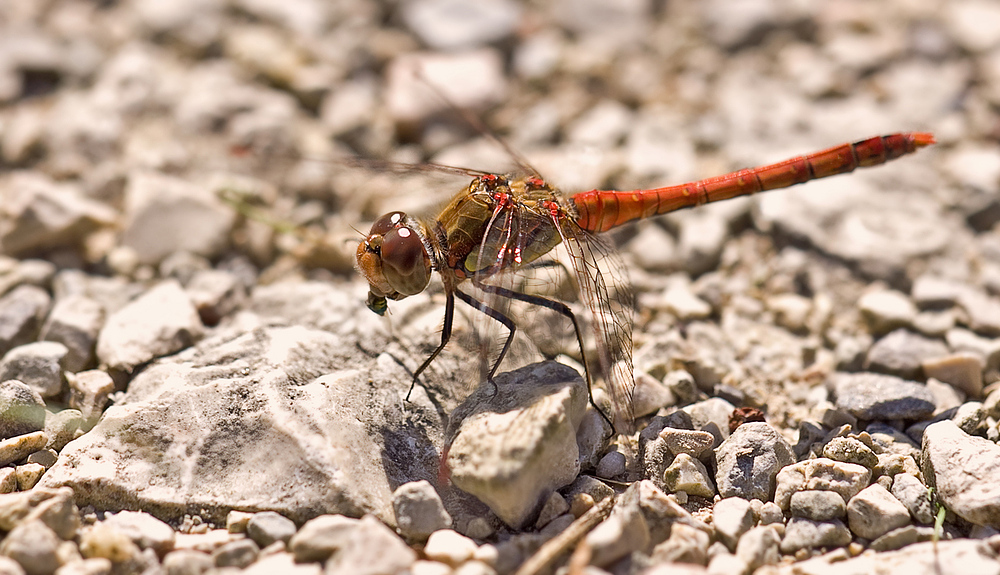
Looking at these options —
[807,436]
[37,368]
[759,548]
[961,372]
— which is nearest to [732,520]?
[759,548]

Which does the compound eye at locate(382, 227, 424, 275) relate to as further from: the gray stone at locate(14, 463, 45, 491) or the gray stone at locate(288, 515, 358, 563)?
the gray stone at locate(14, 463, 45, 491)

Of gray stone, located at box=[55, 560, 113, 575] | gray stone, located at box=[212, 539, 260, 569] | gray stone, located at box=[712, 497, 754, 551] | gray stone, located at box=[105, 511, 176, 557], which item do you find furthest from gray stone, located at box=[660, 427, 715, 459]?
gray stone, located at box=[55, 560, 113, 575]

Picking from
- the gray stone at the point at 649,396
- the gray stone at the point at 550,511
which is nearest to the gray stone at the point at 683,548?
the gray stone at the point at 550,511

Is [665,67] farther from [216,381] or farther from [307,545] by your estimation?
[307,545]

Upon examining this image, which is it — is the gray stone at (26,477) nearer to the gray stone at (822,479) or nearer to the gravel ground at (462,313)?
the gravel ground at (462,313)

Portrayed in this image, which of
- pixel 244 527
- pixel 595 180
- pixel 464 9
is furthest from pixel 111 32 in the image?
pixel 244 527
